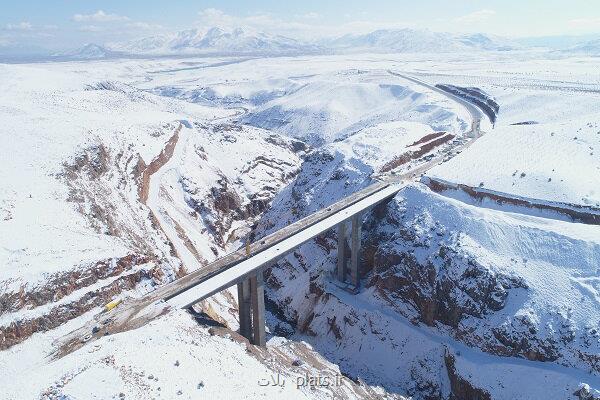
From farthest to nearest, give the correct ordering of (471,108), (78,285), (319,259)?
1. (471,108)
2. (319,259)
3. (78,285)

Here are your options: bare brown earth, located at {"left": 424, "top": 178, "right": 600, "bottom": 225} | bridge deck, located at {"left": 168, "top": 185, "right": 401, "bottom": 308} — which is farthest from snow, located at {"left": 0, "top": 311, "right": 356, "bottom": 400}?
bare brown earth, located at {"left": 424, "top": 178, "right": 600, "bottom": 225}

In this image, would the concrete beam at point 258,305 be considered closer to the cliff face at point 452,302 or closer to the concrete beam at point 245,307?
the concrete beam at point 245,307

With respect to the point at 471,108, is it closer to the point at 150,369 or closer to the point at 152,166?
the point at 152,166

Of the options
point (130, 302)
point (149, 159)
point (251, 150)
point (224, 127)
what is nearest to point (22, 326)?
point (130, 302)

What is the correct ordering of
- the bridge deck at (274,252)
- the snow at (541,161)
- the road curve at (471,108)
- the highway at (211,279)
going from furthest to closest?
the road curve at (471,108)
the snow at (541,161)
the bridge deck at (274,252)
the highway at (211,279)

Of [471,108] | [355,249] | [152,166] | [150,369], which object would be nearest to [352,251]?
[355,249]

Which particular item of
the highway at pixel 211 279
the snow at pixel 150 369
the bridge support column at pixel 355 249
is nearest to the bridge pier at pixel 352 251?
the bridge support column at pixel 355 249
